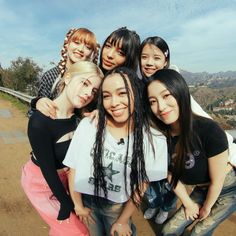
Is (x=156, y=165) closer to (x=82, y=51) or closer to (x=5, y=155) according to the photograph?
(x=82, y=51)

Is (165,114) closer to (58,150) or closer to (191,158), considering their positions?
(191,158)

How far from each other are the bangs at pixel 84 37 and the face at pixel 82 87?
0.77 metres

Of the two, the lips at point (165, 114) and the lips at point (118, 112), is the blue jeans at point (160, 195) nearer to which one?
the lips at point (165, 114)

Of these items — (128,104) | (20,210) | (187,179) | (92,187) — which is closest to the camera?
(128,104)

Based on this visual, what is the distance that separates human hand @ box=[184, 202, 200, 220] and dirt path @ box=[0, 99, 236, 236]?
92 cm

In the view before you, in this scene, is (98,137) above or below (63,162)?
above

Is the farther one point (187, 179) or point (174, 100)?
point (187, 179)

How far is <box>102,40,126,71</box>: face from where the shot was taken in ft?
9.86

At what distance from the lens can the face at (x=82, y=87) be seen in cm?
242

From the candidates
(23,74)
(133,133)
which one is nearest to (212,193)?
(133,133)

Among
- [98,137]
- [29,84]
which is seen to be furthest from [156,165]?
[29,84]

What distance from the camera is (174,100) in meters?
2.31

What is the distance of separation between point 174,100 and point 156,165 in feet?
1.57

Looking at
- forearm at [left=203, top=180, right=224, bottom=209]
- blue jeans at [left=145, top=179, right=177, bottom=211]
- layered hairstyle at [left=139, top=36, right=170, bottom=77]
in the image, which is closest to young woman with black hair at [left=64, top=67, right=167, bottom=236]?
forearm at [left=203, top=180, right=224, bottom=209]
